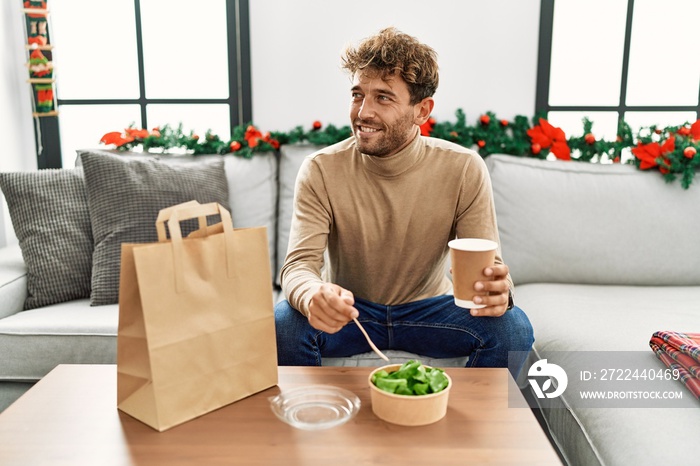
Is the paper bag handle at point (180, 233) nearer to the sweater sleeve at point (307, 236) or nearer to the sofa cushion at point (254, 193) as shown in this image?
the sweater sleeve at point (307, 236)

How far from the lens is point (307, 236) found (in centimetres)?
164

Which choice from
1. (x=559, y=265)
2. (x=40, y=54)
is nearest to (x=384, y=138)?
(x=559, y=265)

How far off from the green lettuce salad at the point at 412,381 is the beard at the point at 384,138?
30.1 inches

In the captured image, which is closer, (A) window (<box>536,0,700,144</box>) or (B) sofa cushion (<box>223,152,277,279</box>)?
(B) sofa cushion (<box>223,152,277,279</box>)

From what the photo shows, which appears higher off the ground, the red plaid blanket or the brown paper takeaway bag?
the brown paper takeaway bag

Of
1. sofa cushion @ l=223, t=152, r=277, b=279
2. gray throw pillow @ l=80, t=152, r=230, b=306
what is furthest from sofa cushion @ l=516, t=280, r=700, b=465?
gray throw pillow @ l=80, t=152, r=230, b=306

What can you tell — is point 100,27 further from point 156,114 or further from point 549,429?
point 549,429

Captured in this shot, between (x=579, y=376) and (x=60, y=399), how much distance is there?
3.92ft

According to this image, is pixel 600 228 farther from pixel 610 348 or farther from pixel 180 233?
pixel 180 233

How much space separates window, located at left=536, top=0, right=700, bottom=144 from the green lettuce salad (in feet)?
6.02

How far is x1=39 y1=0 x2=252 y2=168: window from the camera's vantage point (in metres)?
2.62

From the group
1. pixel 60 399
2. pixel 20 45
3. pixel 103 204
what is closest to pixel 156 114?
pixel 20 45

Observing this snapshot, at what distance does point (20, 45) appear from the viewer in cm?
257

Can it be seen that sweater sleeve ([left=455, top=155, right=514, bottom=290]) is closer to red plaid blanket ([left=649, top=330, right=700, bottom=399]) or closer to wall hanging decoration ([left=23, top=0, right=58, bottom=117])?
red plaid blanket ([left=649, top=330, right=700, bottom=399])
